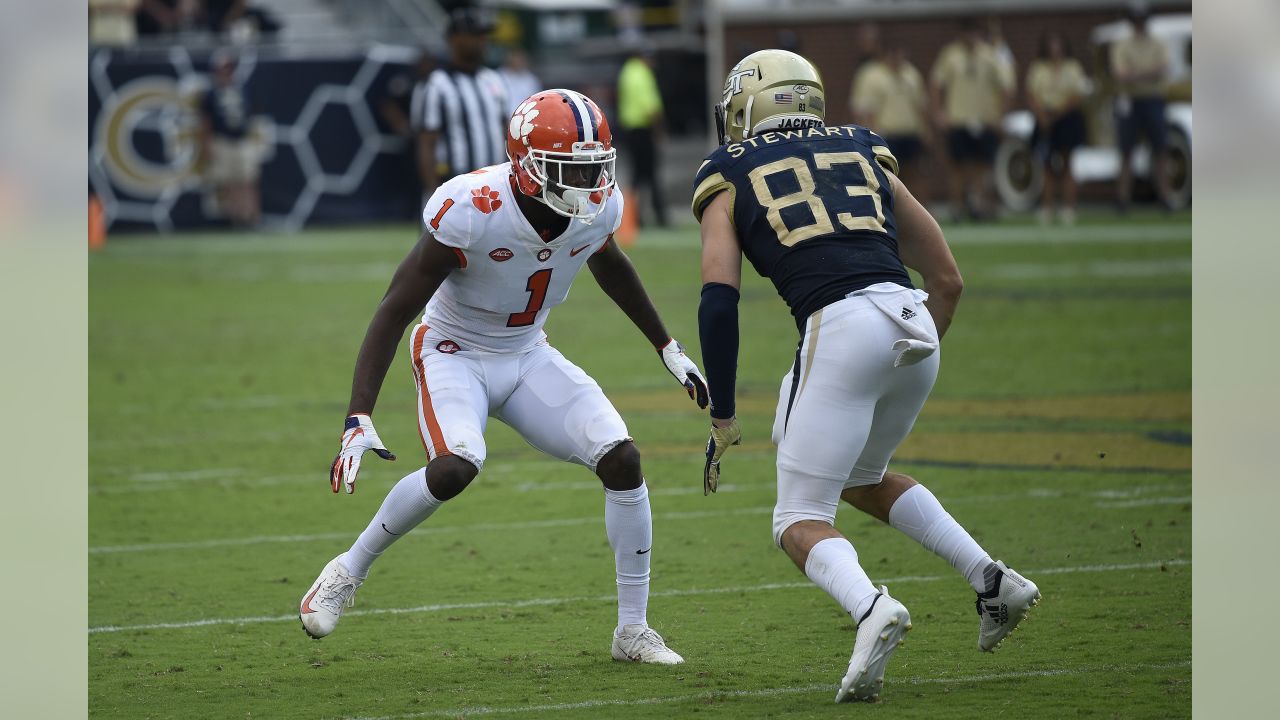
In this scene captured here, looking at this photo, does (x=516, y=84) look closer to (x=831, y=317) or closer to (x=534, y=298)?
(x=534, y=298)

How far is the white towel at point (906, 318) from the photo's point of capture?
14.2 feet

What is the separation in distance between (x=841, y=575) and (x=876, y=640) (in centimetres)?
22

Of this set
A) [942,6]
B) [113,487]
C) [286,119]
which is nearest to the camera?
[113,487]

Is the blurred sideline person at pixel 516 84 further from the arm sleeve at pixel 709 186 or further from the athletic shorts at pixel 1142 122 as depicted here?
the athletic shorts at pixel 1142 122

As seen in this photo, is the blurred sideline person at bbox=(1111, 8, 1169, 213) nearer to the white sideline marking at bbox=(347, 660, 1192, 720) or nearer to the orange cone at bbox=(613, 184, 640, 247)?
the orange cone at bbox=(613, 184, 640, 247)

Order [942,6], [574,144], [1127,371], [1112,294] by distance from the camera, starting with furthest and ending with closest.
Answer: [942,6], [1112,294], [1127,371], [574,144]

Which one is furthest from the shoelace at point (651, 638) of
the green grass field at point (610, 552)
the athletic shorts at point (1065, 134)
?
the athletic shorts at point (1065, 134)

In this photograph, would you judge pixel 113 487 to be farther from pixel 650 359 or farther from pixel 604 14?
pixel 604 14

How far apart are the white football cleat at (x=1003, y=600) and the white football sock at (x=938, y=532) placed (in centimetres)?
3

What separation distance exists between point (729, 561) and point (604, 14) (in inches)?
1004

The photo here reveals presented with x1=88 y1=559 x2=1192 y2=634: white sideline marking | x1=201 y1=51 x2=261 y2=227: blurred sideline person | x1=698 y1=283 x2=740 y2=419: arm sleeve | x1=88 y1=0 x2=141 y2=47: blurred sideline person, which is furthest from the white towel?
x1=88 y1=0 x2=141 y2=47: blurred sideline person

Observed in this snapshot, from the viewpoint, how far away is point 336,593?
16.0 feet
